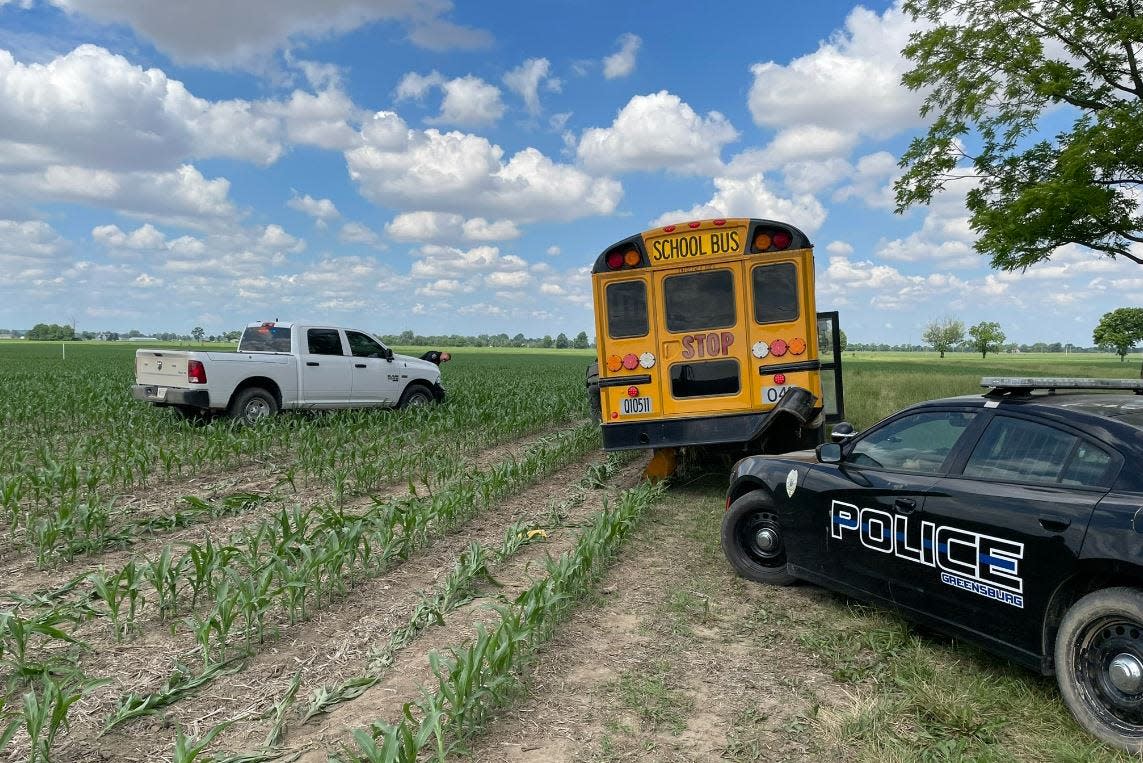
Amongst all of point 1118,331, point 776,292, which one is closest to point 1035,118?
point 776,292

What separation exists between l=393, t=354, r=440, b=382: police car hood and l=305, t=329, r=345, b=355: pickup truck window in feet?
4.59

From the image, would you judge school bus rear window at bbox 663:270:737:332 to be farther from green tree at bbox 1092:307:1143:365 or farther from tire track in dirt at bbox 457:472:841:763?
green tree at bbox 1092:307:1143:365

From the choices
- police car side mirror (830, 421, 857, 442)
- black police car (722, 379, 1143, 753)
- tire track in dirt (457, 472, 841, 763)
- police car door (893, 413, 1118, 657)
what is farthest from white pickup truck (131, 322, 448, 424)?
police car door (893, 413, 1118, 657)

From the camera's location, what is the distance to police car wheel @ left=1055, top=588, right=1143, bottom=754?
303cm

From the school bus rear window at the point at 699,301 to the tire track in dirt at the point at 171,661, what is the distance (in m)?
4.18

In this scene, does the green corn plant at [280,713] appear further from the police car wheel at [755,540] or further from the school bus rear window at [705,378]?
the school bus rear window at [705,378]

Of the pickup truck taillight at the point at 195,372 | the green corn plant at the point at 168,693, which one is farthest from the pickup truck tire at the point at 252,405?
the green corn plant at the point at 168,693

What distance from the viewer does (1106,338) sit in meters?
87.8

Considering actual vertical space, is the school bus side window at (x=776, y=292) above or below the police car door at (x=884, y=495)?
above

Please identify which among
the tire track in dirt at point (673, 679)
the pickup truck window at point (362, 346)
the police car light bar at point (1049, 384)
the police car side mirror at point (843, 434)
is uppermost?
the pickup truck window at point (362, 346)

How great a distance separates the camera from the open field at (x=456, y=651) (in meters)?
3.30

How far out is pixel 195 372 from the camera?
11.8 metres

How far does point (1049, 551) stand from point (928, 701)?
0.94m

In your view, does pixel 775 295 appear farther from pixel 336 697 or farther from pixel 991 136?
pixel 991 136
